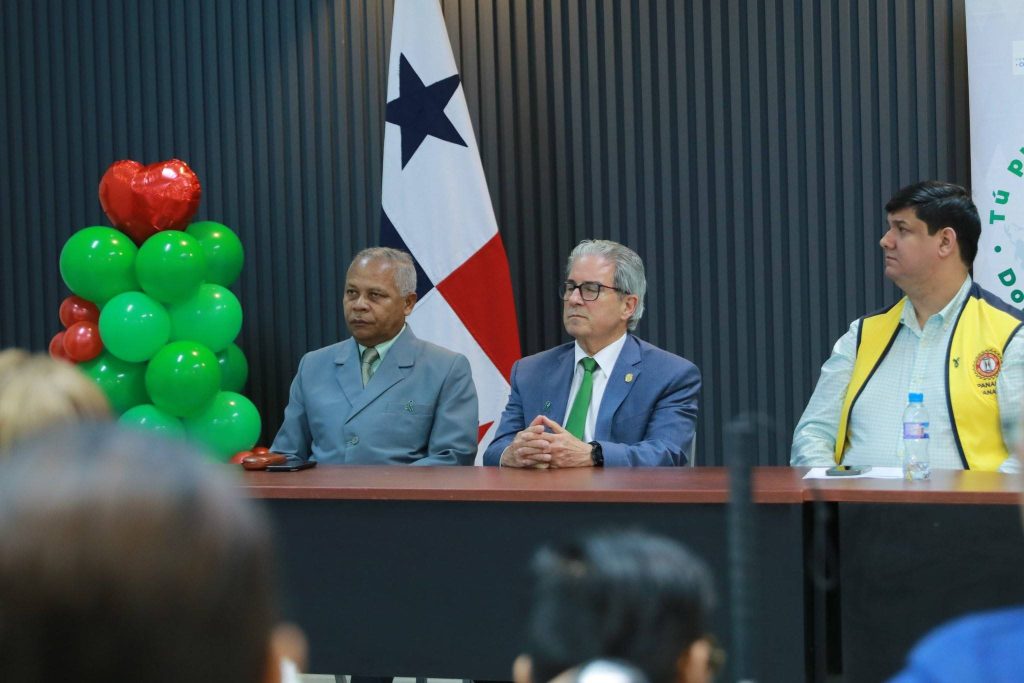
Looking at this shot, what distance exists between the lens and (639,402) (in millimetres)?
3379

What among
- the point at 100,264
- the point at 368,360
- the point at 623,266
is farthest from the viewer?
the point at 100,264

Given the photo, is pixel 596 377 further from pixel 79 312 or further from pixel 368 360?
pixel 79 312

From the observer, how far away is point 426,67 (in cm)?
461

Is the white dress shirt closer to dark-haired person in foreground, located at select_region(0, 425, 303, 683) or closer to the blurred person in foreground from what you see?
the blurred person in foreground

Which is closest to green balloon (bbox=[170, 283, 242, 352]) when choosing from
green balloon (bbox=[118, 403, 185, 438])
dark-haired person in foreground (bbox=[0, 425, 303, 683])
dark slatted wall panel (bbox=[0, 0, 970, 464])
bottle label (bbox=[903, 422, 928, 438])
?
green balloon (bbox=[118, 403, 185, 438])

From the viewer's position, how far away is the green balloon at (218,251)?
4562 mm

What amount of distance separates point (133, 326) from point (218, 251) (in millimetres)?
473

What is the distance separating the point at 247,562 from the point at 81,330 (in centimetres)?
422

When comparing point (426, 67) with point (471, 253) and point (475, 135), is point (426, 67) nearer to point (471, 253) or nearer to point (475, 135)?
point (475, 135)

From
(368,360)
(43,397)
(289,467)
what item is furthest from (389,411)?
(43,397)

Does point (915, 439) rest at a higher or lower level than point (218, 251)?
lower

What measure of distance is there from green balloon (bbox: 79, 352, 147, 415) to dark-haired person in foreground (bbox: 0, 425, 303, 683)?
407 cm

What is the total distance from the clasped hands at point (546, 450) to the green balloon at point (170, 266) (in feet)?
5.59

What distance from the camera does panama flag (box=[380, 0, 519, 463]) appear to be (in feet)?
14.8
